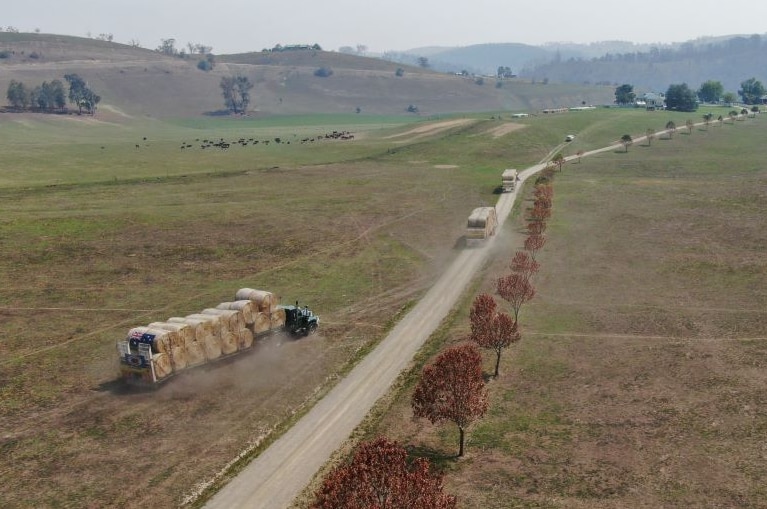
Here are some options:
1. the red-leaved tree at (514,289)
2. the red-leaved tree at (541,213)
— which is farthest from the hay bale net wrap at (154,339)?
the red-leaved tree at (541,213)

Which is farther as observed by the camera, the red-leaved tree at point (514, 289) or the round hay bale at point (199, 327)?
the red-leaved tree at point (514, 289)

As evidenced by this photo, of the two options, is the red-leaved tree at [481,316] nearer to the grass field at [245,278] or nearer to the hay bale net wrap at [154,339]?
the grass field at [245,278]

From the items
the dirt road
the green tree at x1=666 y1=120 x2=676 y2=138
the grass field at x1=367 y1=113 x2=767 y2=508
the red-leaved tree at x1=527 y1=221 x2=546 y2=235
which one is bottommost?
the dirt road

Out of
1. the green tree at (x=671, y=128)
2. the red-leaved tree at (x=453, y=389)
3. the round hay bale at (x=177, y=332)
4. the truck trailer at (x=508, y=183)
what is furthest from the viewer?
the green tree at (x=671, y=128)

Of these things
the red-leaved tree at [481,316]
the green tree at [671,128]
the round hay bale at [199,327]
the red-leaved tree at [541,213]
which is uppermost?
the green tree at [671,128]

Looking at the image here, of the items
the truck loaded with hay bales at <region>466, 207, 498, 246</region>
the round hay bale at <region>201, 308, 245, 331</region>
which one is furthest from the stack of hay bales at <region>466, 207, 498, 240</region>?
the round hay bale at <region>201, 308, 245, 331</region>

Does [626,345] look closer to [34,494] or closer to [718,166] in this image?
[34,494]

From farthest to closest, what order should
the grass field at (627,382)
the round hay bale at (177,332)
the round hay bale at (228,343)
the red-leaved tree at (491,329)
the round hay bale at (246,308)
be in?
the round hay bale at (246,308)
the round hay bale at (228,343)
the round hay bale at (177,332)
the red-leaved tree at (491,329)
the grass field at (627,382)

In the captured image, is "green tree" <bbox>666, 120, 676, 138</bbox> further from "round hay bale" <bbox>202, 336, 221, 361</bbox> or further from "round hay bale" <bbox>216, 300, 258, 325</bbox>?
"round hay bale" <bbox>202, 336, 221, 361</bbox>
